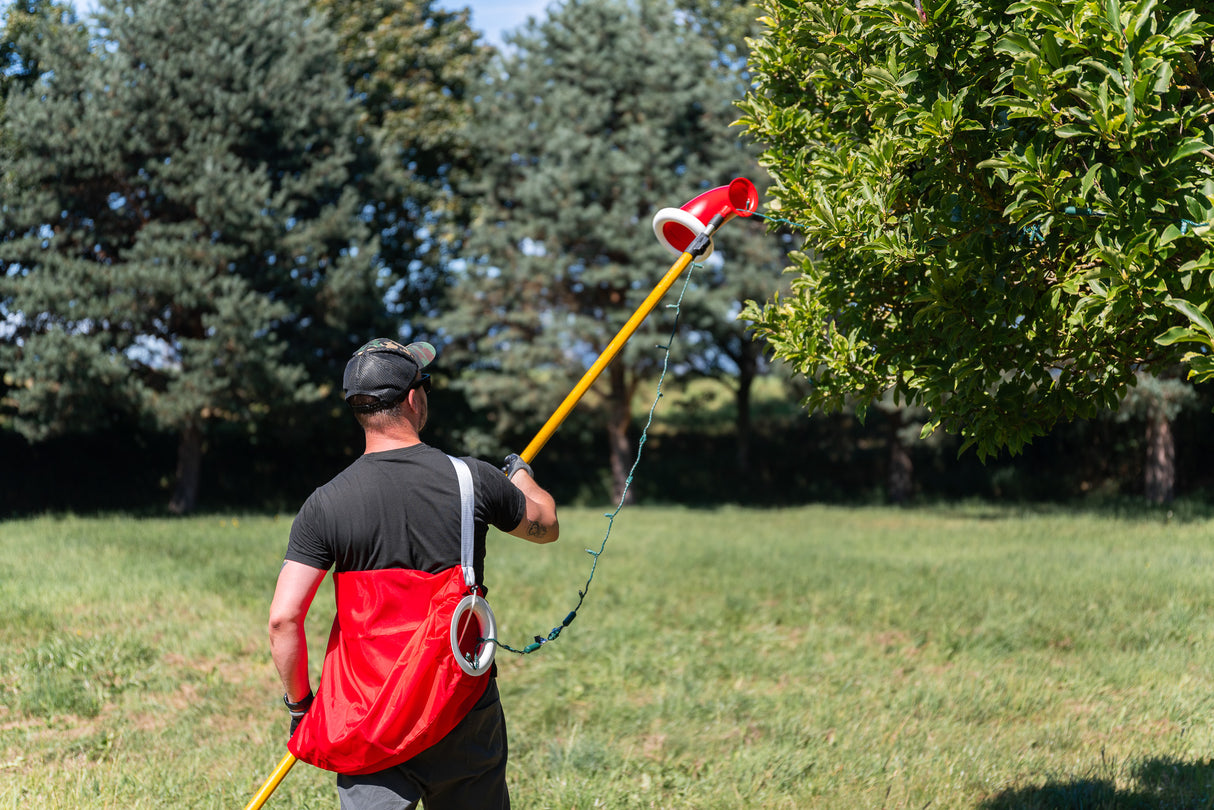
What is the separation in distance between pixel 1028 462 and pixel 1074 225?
90.6ft

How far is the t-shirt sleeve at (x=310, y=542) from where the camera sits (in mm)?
3089

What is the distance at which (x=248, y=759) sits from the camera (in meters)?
6.27

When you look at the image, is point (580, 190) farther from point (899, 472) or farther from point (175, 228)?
point (899, 472)

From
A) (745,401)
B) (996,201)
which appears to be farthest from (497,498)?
(745,401)

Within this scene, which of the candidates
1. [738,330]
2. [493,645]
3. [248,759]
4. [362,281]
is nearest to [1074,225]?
[493,645]

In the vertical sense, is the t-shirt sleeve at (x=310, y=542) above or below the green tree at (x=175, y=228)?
below

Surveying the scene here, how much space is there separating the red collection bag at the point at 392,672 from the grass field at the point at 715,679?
281cm

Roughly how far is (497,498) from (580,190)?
942 inches

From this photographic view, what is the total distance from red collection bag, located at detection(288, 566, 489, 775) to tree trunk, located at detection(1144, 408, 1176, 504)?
24.2 metres

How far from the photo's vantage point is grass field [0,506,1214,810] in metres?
5.86

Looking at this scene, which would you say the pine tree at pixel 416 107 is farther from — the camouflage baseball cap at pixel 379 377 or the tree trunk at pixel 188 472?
the camouflage baseball cap at pixel 379 377

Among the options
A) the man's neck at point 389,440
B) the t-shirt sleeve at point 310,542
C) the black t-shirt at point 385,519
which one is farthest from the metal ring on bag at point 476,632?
the man's neck at point 389,440

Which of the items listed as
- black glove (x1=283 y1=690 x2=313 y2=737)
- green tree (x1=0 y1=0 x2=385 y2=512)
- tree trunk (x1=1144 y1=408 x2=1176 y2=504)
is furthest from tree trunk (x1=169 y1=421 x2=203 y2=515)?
tree trunk (x1=1144 y1=408 x2=1176 y2=504)

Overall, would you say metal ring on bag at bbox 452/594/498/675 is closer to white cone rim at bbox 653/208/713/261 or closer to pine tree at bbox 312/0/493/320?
white cone rim at bbox 653/208/713/261
